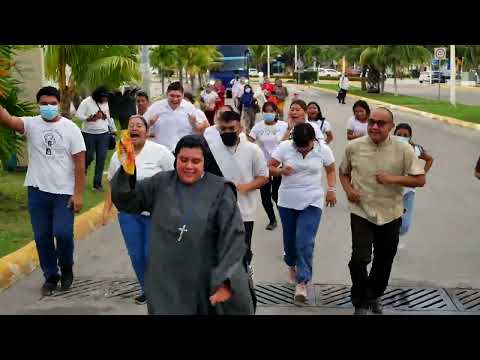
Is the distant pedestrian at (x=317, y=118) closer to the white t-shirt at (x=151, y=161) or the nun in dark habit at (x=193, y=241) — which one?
the white t-shirt at (x=151, y=161)

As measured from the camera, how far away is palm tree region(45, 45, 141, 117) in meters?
13.5

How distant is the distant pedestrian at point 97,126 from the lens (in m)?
11.9

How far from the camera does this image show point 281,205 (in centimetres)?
710

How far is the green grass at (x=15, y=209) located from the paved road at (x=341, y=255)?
628mm

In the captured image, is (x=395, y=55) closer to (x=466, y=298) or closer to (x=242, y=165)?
(x=466, y=298)

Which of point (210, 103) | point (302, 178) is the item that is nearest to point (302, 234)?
point (302, 178)

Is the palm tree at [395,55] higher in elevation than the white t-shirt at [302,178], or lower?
higher

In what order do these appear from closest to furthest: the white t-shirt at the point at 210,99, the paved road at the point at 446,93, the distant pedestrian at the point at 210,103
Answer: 1. the distant pedestrian at the point at 210,103
2. the white t-shirt at the point at 210,99
3. the paved road at the point at 446,93

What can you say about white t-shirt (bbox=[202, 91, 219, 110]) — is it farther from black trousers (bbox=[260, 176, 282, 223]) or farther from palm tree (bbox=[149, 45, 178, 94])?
palm tree (bbox=[149, 45, 178, 94])

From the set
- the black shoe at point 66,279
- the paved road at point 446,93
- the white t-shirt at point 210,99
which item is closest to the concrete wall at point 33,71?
the white t-shirt at point 210,99

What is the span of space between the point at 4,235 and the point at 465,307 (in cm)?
496
